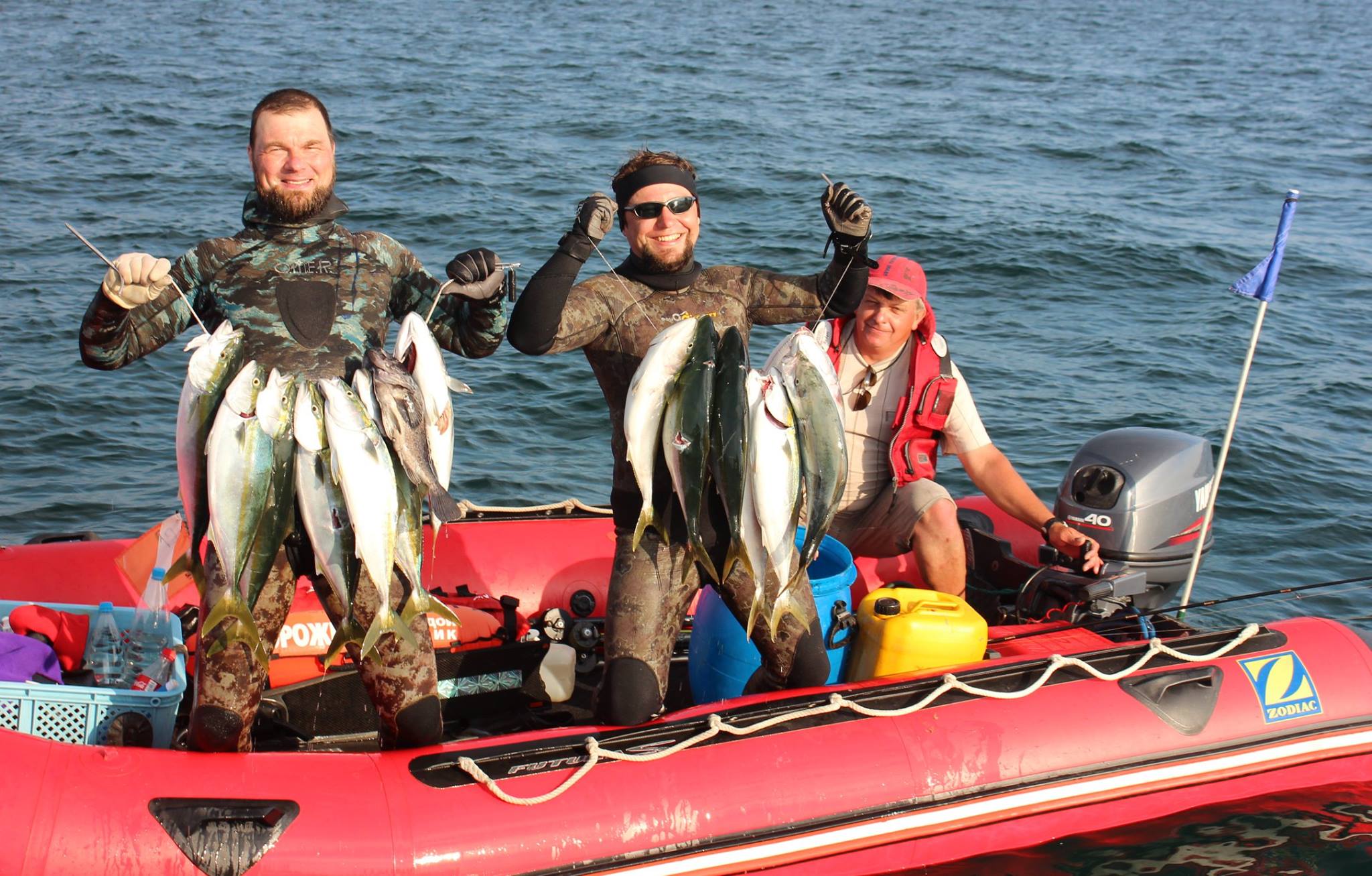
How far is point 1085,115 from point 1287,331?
867cm

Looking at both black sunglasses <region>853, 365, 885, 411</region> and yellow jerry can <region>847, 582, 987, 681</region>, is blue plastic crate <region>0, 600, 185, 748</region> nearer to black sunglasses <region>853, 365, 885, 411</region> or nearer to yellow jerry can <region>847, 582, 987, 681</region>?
yellow jerry can <region>847, 582, 987, 681</region>

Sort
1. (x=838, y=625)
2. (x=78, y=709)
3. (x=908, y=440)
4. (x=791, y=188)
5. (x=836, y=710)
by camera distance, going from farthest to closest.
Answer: (x=791, y=188)
(x=908, y=440)
(x=838, y=625)
(x=836, y=710)
(x=78, y=709)

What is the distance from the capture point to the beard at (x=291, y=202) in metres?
4.10

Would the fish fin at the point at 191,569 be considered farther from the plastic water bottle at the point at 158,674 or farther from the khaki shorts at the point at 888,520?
the khaki shorts at the point at 888,520

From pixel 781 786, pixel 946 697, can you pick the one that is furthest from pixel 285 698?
pixel 946 697

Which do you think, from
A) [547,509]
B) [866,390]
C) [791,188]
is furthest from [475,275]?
[791,188]

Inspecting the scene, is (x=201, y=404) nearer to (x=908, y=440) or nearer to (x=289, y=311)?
(x=289, y=311)

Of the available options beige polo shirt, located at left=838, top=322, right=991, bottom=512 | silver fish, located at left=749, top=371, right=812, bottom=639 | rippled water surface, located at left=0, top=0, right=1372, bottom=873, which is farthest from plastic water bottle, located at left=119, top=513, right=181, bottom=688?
rippled water surface, located at left=0, top=0, right=1372, bottom=873

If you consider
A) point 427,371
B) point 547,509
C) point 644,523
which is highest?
point 427,371

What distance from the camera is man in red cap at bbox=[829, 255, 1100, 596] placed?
566cm

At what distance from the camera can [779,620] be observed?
4562 mm

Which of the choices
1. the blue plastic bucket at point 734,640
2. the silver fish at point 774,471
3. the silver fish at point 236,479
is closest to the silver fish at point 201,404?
the silver fish at point 236,479

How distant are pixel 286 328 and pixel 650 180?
126cm

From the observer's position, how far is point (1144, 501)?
6051mm
